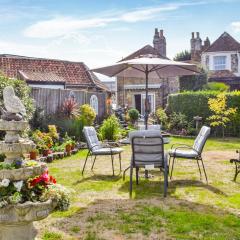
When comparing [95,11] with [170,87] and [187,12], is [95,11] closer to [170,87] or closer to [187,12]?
[187,12]

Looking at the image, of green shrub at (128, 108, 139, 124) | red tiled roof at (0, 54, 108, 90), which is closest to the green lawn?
green shrub at (128, 108, 139, 124)

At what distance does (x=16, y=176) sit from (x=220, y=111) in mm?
16629

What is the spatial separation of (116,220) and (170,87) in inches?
1095

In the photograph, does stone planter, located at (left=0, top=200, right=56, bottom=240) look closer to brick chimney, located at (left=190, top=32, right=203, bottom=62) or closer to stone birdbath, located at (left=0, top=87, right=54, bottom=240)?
stone birdbath, located at (left=0, top=87, right=54, bottom=240)

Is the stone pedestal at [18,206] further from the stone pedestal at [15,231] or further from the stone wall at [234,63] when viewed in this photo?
the stone wall at [234,63]

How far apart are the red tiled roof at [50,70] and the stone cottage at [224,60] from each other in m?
9.71

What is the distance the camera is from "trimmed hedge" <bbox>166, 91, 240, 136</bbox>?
67.4 ft

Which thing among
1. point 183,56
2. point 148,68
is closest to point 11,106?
point 148,68

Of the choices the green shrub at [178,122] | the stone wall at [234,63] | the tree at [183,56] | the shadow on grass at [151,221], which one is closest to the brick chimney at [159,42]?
the stone wall at [234,63]

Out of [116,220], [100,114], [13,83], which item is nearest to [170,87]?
[100,114]

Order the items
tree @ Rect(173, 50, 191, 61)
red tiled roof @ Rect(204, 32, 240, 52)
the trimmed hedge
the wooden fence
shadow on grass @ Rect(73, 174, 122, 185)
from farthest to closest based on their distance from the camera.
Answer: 1. tree @ Rect(173, 50, 191, 61)
2. red tiled roof @ Rect(204, 32, 240, 52)
3. the trimmed hedge
4. the wooden fence
5. shadow on grass @ Rect(73, 174, 122, 185)

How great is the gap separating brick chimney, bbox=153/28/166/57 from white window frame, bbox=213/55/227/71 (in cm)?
445

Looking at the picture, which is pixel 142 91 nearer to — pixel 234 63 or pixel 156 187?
pixel 234 63

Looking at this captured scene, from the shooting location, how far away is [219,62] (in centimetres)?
3588
